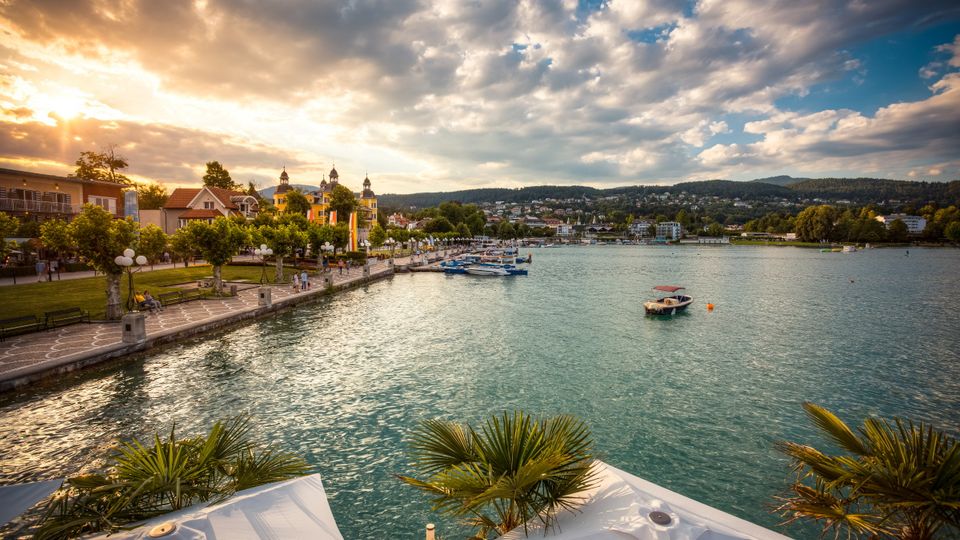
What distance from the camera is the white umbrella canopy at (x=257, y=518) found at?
3.49 metres

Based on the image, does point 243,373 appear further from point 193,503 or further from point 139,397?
point 193,503

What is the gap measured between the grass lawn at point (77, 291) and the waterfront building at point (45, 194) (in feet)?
A: 27.5

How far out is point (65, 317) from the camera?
16703mm

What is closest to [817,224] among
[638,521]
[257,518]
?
[638,521]

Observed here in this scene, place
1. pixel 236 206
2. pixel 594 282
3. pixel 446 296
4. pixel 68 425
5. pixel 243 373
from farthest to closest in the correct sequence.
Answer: pixel 236 206 → pixel 594 282 → pixel 446 296 → pixel 243 373 → pixel 68 425

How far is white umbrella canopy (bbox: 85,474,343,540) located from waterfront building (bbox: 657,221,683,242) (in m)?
197

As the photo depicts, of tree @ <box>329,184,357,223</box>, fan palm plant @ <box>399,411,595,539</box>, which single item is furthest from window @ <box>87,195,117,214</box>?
fan palm plant @ <box>399,411,595,539</box>

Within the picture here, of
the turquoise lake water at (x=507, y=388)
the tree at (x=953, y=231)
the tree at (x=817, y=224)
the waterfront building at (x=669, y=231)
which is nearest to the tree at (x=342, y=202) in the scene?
the turquoise lake water at (x=507, y=388)

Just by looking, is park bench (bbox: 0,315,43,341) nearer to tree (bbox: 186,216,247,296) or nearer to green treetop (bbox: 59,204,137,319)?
green treetop (bbox: 59,204,137,319)

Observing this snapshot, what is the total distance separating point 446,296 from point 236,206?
125 ft

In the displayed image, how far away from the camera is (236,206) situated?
54.5 m

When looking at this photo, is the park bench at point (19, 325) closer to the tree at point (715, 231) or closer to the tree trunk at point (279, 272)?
the tree trunk at point (279, 272)

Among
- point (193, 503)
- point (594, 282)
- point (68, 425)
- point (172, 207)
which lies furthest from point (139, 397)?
point (172, 207)

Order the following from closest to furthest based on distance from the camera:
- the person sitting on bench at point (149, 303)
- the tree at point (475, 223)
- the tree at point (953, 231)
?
1. the person sitting on bench at point (149, 303)
2. the tree at point (953, 231)
3. the tree at point (475, 223)
